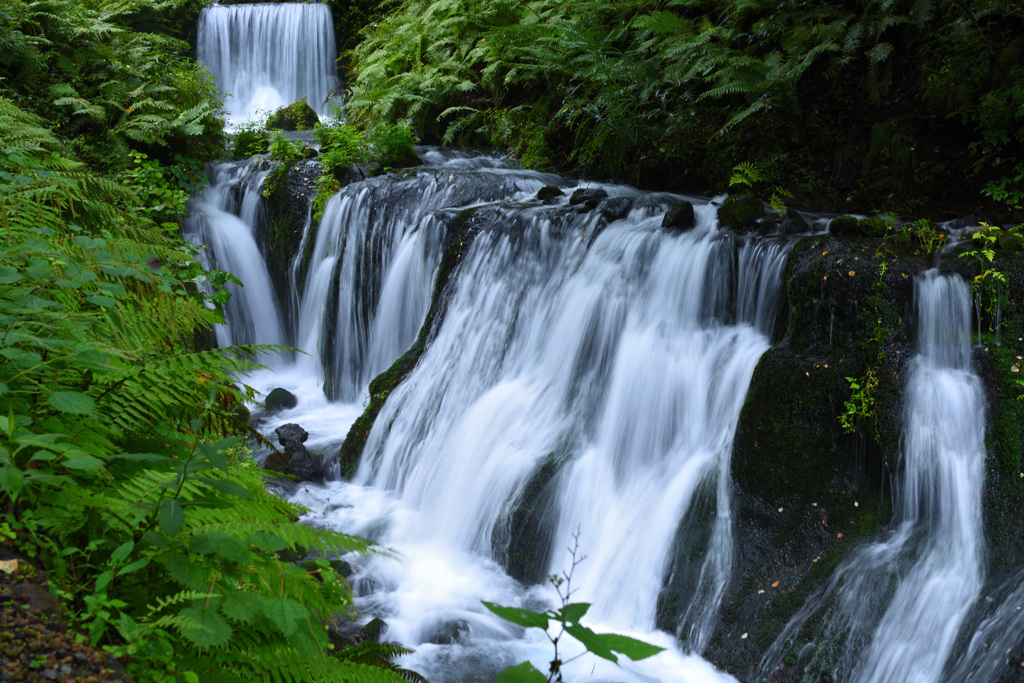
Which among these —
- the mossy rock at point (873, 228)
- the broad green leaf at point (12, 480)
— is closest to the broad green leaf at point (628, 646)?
the broad green leaf at point (12, 480)

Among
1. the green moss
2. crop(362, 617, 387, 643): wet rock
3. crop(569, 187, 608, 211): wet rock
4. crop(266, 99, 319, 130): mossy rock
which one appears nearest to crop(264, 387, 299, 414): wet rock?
the green moss

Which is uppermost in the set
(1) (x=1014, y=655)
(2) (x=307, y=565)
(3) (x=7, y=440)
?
(3) (x=7, y=440)

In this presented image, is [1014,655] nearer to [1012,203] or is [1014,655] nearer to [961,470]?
[961,470]

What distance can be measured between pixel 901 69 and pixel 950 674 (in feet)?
19.8

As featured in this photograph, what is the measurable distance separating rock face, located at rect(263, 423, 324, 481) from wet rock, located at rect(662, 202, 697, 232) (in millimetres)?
4017

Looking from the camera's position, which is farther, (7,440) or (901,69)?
(901,69)

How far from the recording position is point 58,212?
168 inches

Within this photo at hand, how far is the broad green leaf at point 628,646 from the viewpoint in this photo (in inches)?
56.2

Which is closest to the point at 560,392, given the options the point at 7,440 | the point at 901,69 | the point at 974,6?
the point at 7,440

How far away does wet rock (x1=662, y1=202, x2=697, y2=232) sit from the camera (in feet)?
20.8

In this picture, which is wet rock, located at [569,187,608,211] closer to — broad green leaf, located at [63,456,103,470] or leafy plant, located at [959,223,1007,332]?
leafy plant, located at [959,223,1007,332]

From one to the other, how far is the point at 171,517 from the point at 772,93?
7700mm

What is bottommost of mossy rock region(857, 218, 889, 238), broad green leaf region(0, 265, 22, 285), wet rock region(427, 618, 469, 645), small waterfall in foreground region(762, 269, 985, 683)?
wet rock region(427, 618, 469, 645)

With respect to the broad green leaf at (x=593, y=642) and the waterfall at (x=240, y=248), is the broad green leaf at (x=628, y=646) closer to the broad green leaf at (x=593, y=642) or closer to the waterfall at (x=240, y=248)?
the broad green leaf at (x=593, y=642)
